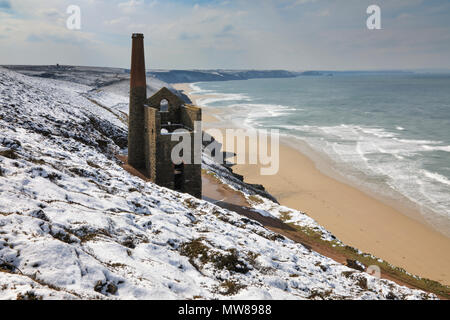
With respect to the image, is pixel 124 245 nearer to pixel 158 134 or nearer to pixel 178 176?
pixel 158 134

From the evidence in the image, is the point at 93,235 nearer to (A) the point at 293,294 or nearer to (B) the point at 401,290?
(A) the point at 293,294

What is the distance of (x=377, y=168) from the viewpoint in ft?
128

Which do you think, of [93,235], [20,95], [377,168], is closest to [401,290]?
[93,235]

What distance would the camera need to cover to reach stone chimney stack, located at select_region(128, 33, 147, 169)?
786 inches

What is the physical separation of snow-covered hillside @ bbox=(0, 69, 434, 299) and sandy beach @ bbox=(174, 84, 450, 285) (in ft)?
31.3

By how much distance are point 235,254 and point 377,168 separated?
35202 millimetres

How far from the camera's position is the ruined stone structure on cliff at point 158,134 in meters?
18.8

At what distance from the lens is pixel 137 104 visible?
68.4ft

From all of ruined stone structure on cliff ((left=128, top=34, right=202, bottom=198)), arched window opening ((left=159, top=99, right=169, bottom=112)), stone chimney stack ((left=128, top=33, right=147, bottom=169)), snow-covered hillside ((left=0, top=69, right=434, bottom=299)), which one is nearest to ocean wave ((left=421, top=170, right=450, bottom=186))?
snow-covered hillside ((left=0, top=69, right=434, bottom=299))

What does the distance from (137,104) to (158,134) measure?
3.79m

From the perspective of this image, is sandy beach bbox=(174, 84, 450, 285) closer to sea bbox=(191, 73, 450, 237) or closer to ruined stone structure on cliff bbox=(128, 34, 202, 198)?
sea bbox=(191, 73, 450, 237)

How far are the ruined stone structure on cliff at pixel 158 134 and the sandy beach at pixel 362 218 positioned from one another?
1282cm

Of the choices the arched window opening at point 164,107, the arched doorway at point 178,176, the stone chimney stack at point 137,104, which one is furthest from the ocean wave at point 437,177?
the stone chimney stack at point 137,104

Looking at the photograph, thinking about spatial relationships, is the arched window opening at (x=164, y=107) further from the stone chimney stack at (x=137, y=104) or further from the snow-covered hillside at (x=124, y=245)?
the snow-covered hillside at (x=124, y=245)
